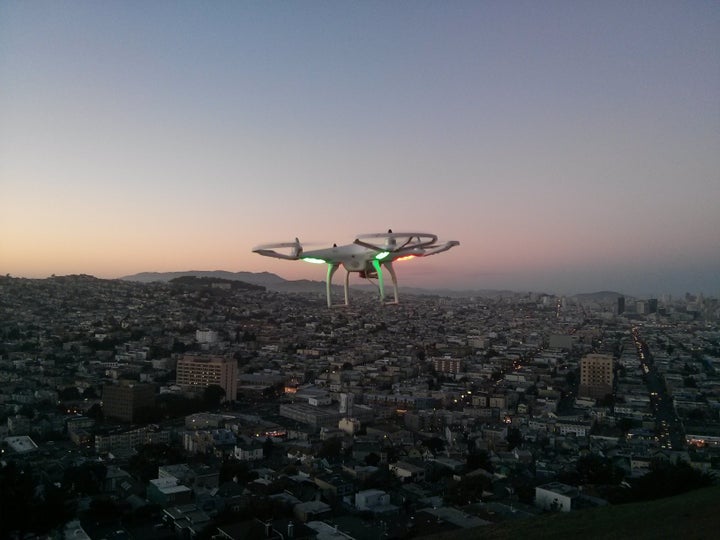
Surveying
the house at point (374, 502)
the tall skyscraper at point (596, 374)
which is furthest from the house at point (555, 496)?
the tall skyscraper at point (596, 374)

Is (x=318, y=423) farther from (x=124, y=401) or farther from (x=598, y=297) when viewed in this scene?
(x=598, y=297)

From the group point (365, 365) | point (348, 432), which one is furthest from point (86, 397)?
point (365, 365)

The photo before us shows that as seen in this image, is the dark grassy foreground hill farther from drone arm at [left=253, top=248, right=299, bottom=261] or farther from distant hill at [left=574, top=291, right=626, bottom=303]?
distant hill at [left=574, top=291, right=626, bottom=303]

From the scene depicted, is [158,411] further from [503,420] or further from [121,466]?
[503,420]

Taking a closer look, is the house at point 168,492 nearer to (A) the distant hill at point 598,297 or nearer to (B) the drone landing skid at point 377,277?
(B) the drone landing skid at point 377,277

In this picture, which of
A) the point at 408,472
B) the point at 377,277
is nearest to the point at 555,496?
the point at 408,472

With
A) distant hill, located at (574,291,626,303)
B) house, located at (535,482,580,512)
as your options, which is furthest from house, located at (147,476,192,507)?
distant hill, located at (574,291,626,303)
